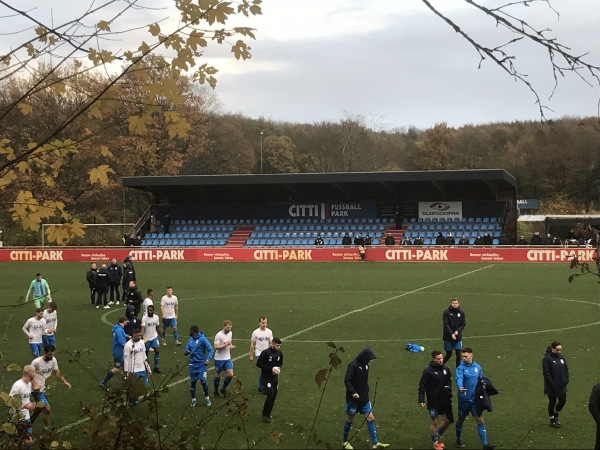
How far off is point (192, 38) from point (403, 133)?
352 feet

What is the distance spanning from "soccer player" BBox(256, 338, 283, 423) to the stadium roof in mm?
36995

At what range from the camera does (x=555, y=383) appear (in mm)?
13648

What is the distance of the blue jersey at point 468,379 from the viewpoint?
12.9 m

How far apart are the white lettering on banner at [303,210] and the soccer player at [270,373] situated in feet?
143

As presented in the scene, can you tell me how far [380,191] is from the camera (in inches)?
2229

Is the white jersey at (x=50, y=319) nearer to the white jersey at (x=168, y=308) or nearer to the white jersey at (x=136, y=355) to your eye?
the white jersey at (x=168, y=308)

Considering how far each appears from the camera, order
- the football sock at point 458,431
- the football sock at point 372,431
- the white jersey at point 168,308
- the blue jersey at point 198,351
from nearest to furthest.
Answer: the football sock at point 372,431
the football sock at point 458,431
the blue jersey at point 198,351
the white jersey at point 168,308

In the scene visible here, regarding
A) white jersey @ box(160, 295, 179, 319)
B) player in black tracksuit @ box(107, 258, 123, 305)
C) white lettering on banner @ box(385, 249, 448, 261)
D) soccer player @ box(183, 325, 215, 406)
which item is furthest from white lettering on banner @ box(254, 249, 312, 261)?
soccer player @ box(183, 325, 215, 406)

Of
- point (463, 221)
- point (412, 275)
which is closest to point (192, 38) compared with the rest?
point (412, 275)

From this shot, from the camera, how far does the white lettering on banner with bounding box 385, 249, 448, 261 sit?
46.4 metres

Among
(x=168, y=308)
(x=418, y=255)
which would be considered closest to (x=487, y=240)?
(x=418, y=255)

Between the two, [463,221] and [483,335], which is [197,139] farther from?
[483,335]

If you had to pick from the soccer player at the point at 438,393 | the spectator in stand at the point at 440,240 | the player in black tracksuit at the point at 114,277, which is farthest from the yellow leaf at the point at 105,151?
the spectator in stand at the point at 440,240

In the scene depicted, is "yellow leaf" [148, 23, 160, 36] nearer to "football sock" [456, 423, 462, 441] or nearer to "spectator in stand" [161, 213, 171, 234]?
"football sock" [456, 423, 462, 441]
